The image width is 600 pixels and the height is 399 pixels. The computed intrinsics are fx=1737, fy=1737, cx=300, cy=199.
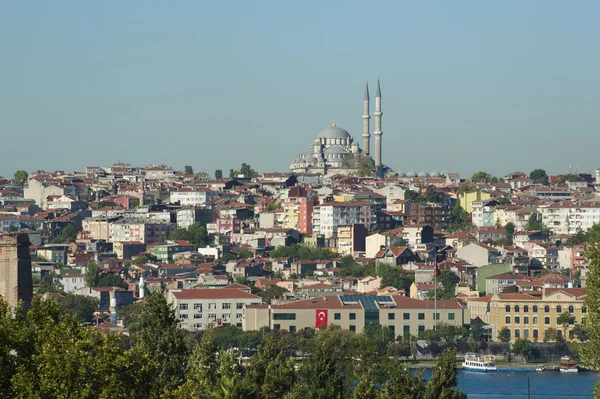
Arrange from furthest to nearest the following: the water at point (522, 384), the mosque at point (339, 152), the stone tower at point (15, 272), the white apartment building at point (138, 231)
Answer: the mosque at point (339, 152) < the white apartment building at point (138, 231) < the water at point (522, 384) < the stone tower at point (15, 272)

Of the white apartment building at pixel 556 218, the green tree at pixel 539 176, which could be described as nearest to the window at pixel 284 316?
the white apartment building at pixel 556 218

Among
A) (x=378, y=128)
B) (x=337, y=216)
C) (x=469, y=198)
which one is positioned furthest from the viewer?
(x=378, y=128)

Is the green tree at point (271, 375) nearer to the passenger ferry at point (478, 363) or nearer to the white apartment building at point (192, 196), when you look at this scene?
the passenger ferry at point (478, 363)

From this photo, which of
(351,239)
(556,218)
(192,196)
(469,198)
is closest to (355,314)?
(351,239)

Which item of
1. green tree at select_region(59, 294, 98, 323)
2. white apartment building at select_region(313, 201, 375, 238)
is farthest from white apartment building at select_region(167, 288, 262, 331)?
white apartment building at select_region(313, 201, 375, 238)

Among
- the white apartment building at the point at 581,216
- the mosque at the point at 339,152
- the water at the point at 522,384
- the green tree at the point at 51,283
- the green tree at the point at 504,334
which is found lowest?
the water at the point at 522,384

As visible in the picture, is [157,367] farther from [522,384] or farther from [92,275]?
[92,275]

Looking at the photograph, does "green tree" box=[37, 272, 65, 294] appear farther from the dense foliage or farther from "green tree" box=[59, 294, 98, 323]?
the dense foliage

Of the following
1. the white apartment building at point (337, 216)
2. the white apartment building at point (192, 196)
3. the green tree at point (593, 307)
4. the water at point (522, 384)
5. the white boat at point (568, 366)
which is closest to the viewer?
the green tree at point (593, 307)
